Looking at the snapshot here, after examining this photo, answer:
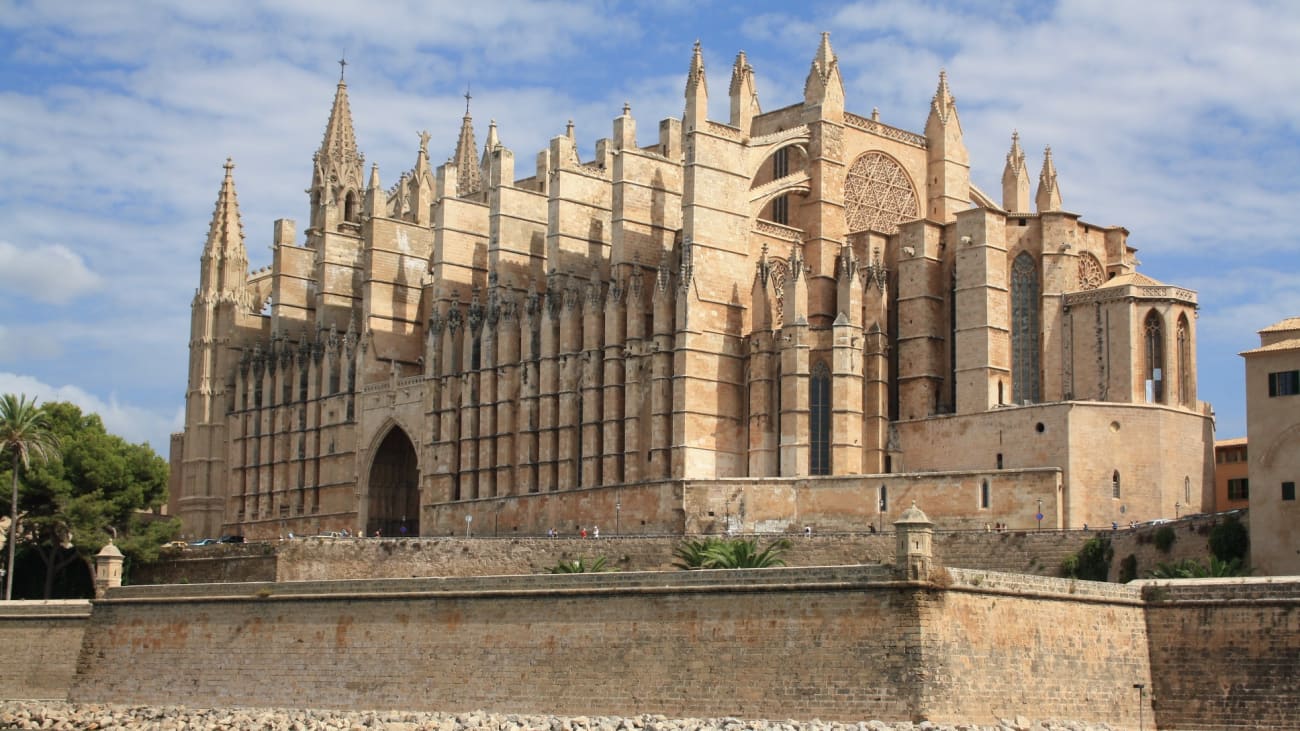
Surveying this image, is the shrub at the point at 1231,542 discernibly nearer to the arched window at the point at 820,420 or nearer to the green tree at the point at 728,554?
the green tree at the point at 728,554

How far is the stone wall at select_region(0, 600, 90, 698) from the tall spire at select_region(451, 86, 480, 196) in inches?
1487

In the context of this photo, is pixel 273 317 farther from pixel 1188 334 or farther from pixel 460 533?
pixel 1188 334

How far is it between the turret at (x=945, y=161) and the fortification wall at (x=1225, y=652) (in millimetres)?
23688

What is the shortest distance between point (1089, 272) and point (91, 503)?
27.7 m

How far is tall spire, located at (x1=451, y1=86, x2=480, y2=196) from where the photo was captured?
8362 centimetres

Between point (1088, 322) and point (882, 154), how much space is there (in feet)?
36.6

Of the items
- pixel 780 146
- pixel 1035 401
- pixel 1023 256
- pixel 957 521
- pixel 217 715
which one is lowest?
pixel 217 715

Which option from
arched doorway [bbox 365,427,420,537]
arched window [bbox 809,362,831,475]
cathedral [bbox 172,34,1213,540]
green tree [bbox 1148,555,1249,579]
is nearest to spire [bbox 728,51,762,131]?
cathedral [bbox 172,34,1213,540]

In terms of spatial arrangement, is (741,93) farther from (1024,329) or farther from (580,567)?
(580,567)

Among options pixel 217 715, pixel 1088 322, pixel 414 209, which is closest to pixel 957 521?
pixel 1088 322

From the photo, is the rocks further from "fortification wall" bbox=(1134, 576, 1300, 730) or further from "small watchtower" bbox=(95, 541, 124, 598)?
"small watchtower" bbox=(95, 541, 124, 598)

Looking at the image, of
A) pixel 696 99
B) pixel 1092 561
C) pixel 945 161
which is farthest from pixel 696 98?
pixel 1092 561

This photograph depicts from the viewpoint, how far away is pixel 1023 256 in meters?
51.6

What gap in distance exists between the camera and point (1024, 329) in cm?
5144
